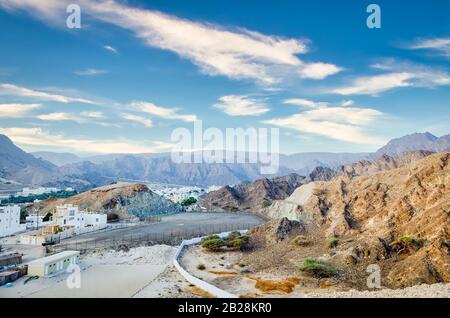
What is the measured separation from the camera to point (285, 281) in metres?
23.9

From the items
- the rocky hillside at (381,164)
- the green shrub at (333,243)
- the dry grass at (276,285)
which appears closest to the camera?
the dry grass at (276,285)

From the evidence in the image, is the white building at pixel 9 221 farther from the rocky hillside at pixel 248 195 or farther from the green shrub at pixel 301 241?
the rocky hillside at pixel 248 195

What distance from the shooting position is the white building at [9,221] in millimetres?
46775

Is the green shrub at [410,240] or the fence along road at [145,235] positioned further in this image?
the fence along road at [145,235]

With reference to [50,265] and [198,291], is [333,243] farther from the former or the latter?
[50,265]

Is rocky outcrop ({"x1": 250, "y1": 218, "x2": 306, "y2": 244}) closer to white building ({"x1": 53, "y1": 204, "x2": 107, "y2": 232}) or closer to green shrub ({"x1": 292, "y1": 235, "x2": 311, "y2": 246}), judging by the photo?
green shrub ({"x1": 292, "y1": 235, "x2": 311, "y2": 246})

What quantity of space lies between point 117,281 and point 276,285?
1085cm

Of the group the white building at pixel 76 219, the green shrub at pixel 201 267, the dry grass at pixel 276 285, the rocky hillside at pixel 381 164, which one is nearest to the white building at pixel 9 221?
the white building at pixel 76 219

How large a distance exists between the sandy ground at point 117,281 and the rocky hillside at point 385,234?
7466mm

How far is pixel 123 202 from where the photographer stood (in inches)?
2894
